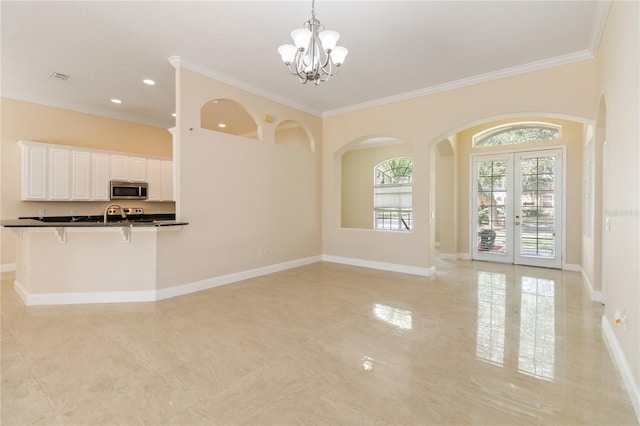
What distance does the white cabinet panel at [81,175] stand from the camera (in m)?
5.81

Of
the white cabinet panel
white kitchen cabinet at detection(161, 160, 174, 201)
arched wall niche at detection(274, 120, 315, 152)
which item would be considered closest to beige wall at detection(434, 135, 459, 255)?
arched wall niche at detection(274, 120, 315, 152)

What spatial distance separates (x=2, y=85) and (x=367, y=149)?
814cm

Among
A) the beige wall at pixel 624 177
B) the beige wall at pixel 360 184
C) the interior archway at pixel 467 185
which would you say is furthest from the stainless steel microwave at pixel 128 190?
the beige wall at pixel 624 177

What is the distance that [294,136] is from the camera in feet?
24.0

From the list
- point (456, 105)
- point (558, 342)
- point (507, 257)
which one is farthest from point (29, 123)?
point (507, 257)

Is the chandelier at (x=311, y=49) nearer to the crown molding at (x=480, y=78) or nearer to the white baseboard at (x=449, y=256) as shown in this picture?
the crown molding at (x=480, y=78)

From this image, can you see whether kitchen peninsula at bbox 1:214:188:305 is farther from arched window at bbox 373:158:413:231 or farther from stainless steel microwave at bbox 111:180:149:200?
arched window at bbox 373:158:413:231

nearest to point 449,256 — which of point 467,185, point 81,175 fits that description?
point 467,185

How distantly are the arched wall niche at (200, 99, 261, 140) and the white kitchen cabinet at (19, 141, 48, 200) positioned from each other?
2.92 m

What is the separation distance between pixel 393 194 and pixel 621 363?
272 inches

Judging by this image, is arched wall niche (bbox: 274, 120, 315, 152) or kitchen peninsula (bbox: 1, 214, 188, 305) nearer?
kitchen peninsula (bbox: 1, 214, 188, 305)

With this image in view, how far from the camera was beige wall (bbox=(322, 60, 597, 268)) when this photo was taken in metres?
4.15

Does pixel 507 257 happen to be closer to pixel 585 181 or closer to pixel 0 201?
pixel 585 181

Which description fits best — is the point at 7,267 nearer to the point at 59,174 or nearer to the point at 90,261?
the point at 59,174
